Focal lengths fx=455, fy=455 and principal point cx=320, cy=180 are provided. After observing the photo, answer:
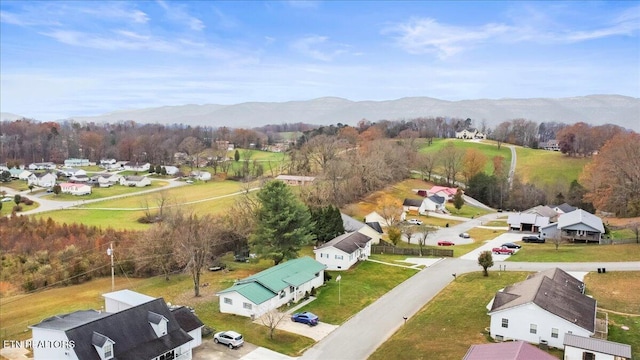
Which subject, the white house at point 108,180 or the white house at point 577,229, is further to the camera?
the white house at point 108,180

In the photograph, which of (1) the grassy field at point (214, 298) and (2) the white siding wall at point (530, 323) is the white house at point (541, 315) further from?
(1) the grassy field at point (214, 298)

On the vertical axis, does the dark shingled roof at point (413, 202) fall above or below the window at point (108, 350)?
below

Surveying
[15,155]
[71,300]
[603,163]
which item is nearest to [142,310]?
[71,300]

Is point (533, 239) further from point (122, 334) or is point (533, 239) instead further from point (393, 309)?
point (122, 334)

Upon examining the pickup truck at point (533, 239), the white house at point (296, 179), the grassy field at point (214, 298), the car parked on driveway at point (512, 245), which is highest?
the white house at point (296, 179)

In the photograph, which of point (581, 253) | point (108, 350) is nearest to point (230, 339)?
point (108, 350)

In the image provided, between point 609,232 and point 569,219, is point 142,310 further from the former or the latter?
point 609,232

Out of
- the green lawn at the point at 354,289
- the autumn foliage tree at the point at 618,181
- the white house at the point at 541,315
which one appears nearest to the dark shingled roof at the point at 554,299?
the white house at the point at 541,315
